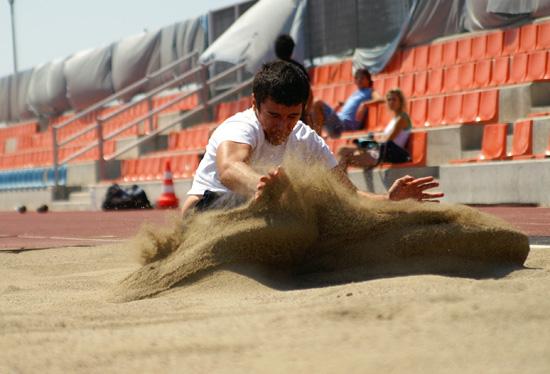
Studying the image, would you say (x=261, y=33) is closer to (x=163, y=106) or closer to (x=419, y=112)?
(x=163, y=106)

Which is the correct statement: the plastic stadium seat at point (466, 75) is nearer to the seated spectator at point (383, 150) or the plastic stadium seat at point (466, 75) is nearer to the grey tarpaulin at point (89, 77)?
the seated spectator at point (383, 150)

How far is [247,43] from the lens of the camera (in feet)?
71.1

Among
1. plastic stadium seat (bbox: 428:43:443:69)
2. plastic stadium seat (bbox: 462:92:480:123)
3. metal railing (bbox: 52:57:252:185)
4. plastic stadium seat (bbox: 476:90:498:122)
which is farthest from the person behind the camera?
metal railing (bbox: 52:57:252:185)

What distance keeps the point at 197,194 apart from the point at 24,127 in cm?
3269

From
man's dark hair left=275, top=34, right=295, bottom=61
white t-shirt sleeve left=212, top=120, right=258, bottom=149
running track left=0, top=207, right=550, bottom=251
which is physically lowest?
running track left=0, top=207, right=550, bottom=251

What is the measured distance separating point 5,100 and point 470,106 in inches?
1125

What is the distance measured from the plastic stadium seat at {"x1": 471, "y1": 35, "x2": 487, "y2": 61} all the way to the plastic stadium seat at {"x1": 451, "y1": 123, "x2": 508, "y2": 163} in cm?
273

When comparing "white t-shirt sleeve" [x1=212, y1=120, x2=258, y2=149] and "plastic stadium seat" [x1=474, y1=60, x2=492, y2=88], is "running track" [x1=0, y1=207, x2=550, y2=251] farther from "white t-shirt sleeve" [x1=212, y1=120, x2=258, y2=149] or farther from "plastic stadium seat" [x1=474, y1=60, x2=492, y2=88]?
"plastic stadium seat" [x1=474, y1=60, x2=492, y2=88]

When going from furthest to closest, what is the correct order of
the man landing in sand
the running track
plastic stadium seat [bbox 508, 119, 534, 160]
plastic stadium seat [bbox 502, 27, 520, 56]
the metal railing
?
the metal railing → plastic stadium seat [bbox 502, 27, 520, 56] → plastic stadium seat [bbox 508, 119, 534, 160] → the running track → the man landing in sand

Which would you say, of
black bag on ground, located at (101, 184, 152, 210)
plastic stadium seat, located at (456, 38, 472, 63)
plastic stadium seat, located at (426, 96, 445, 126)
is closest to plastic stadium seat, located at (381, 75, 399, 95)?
plastic stadium seat, located at (456, 38, 472, 63)

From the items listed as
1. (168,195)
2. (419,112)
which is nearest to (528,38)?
(419,112)

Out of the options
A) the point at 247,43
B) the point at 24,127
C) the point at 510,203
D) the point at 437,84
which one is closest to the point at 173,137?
the point at 247,43

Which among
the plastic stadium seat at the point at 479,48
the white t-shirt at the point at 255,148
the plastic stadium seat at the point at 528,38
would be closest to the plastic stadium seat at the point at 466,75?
the plastic stadium seat at the point at 479,48

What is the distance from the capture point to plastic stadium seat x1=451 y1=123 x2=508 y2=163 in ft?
45.3
